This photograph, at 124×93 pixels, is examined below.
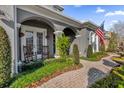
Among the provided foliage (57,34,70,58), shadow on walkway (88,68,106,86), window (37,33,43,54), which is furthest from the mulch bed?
window (37,33,43,54)

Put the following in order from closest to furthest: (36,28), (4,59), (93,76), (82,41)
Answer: (4,59)
(93,76)
(36,28)
(82,41)

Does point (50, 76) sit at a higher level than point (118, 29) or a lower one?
lower

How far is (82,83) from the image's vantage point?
847 centimetres

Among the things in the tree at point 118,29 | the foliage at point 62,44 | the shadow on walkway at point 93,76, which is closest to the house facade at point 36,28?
the foliage at point 62,44

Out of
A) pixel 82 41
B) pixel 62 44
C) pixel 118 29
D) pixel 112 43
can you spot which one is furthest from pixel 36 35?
pixel 118 29

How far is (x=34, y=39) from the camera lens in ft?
46.8

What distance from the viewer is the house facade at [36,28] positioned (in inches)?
344

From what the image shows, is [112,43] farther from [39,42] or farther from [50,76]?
[50,76]

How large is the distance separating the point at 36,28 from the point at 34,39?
0.78 metres

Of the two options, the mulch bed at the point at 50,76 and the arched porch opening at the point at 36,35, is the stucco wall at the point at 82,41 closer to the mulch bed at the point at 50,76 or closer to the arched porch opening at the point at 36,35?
the arched porch opening at the point at 36,35
